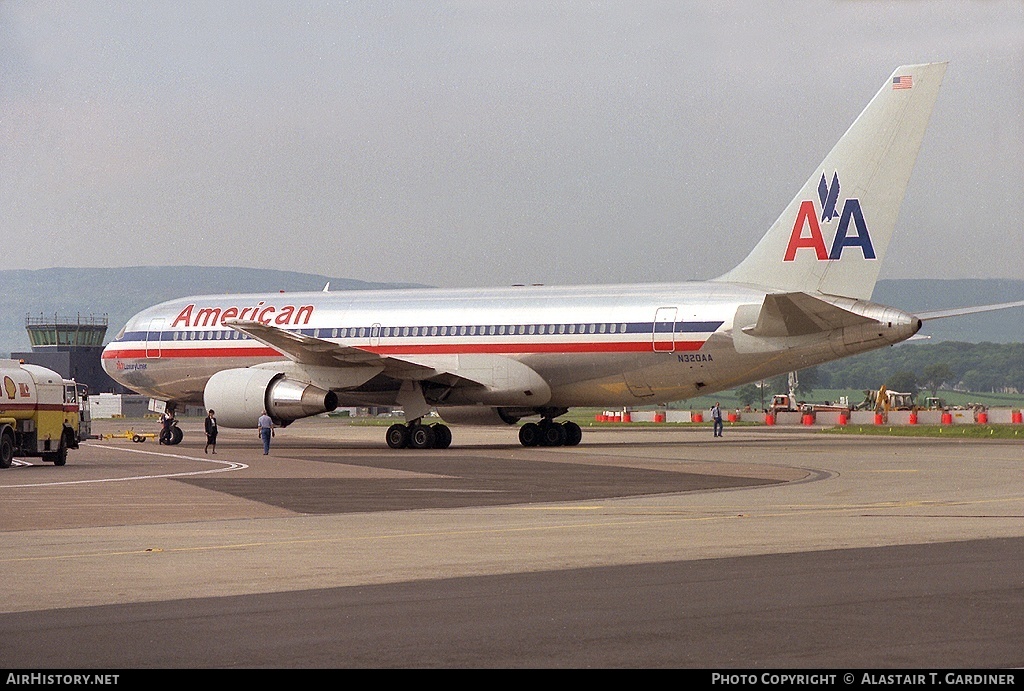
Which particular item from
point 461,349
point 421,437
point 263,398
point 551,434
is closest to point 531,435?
point 551,434

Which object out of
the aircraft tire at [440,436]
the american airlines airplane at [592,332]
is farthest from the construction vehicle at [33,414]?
the aircraft tire at [440,436]

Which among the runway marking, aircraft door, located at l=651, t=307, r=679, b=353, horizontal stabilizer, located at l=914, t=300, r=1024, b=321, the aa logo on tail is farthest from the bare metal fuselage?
the runway marking

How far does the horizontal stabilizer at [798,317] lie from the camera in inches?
1560

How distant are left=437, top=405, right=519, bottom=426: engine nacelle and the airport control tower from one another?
87700 millimetres

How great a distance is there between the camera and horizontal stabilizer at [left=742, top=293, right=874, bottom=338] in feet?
130

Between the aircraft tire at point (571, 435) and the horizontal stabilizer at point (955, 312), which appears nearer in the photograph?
the horizontal stabilizer at point (955, 312)

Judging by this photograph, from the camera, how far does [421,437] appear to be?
46.3m

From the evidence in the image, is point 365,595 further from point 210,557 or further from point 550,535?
point 550,535

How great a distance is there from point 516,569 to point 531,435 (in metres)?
33.2

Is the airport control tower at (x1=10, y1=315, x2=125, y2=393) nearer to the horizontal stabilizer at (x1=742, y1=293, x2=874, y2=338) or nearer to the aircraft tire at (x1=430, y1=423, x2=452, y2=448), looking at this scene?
the aircraft tire at (x1=430, y1=423, x2=452, y2=448)

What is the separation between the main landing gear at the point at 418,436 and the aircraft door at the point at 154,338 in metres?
10.7

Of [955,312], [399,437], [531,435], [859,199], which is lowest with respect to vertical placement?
[399,437]

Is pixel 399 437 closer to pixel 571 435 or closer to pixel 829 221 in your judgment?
pixel 571 435

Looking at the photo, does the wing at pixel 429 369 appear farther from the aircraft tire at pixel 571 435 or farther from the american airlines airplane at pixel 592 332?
the aircraft tire at pixel 571 435
